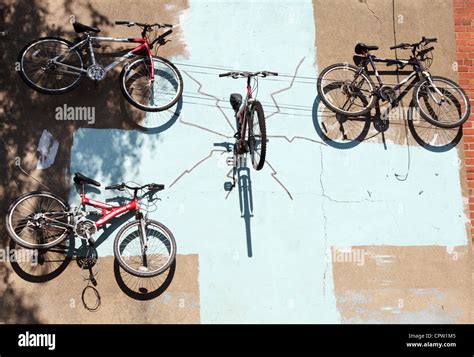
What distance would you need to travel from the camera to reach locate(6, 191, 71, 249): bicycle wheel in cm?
922

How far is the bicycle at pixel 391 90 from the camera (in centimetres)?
1033

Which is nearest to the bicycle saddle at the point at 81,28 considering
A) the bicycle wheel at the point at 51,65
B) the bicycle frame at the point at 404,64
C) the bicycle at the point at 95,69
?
the bicycle at the point at 95,69

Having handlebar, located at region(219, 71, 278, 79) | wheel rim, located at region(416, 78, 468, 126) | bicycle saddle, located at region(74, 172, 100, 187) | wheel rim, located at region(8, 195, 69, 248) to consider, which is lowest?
wheel rim, located at region(8, 195, 69, 248)

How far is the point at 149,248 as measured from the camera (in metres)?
9.62

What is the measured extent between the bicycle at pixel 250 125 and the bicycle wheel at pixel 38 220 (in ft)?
8.63

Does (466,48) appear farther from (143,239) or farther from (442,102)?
(143,239)

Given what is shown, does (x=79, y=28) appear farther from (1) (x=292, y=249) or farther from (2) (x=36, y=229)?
(1) (x=292, y=249)

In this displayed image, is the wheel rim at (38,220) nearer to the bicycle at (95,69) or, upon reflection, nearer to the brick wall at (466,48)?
the bicycle at (95,69)

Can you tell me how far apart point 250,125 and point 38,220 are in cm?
316

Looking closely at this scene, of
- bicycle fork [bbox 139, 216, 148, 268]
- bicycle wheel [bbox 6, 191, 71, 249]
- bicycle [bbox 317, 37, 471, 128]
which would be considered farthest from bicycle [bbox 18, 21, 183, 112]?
bicycle [bbox 317, 37, 471, 128]

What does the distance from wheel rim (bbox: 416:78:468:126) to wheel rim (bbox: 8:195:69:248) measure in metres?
5.63

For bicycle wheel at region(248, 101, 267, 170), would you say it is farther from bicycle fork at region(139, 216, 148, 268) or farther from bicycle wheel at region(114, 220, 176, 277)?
bicycle fork at region(139, 216, 148, 268)

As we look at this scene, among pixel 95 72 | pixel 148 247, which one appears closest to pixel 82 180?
pixel 148 247

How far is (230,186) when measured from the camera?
10.0m
